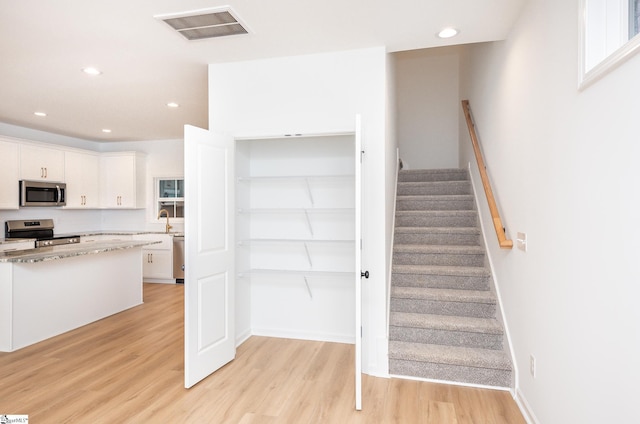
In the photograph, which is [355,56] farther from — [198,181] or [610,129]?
[610,129]

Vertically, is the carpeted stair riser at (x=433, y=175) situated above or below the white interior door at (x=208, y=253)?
above

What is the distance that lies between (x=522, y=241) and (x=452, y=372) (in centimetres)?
115

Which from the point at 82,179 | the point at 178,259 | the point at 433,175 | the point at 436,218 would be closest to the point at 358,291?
the point at 436,218

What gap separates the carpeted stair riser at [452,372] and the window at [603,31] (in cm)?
Result: 209

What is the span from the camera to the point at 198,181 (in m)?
2.86

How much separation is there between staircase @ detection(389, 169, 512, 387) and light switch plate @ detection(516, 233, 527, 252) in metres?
0.83

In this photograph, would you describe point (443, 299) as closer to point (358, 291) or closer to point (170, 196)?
point (358, 291)

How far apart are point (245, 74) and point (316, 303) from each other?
231 cm

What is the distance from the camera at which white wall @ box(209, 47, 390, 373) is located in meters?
3.03

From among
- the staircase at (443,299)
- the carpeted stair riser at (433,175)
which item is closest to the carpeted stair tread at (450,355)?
the staircase at (443,299)

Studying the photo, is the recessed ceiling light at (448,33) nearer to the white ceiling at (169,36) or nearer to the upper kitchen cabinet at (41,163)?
the white ceiling at (169,36)

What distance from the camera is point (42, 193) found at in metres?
5.82

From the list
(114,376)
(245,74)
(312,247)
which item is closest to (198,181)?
(245,74)

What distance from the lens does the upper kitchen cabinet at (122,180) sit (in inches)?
271
